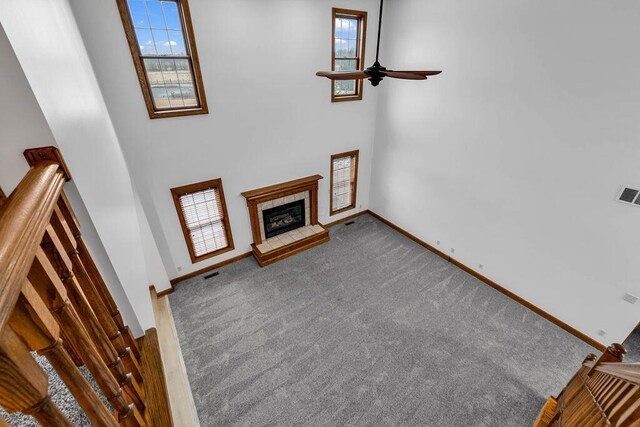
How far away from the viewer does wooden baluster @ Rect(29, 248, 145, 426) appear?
787mm

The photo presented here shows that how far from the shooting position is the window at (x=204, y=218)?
4695mm

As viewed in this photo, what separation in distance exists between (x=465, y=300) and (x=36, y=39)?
5.75 meters

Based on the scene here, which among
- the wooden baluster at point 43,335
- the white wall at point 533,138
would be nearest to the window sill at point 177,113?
the white wall at point 533,138

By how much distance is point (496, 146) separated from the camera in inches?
174

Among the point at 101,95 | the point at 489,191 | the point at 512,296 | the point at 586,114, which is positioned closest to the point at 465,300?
the point at 512,296

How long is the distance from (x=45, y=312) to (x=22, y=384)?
0.71ft

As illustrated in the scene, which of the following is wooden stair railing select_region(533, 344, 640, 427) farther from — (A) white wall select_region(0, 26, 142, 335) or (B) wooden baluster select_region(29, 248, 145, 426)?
(A) white wall select_region(0, 26, 142, 335)

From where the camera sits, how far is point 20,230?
0.61 meters

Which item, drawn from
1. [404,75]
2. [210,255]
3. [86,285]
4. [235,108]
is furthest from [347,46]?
[86,285]

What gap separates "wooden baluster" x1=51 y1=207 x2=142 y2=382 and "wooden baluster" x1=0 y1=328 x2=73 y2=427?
0.74 meters

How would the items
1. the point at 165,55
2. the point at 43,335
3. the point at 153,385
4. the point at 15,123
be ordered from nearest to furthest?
the point at 43,335 → the point at 15,123 → the point at 153,385 → the point at 165,55

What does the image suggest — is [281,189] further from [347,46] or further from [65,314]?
[65,314]

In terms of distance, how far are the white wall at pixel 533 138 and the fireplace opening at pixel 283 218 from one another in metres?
2.73

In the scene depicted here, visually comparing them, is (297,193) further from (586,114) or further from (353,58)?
(586,114)
